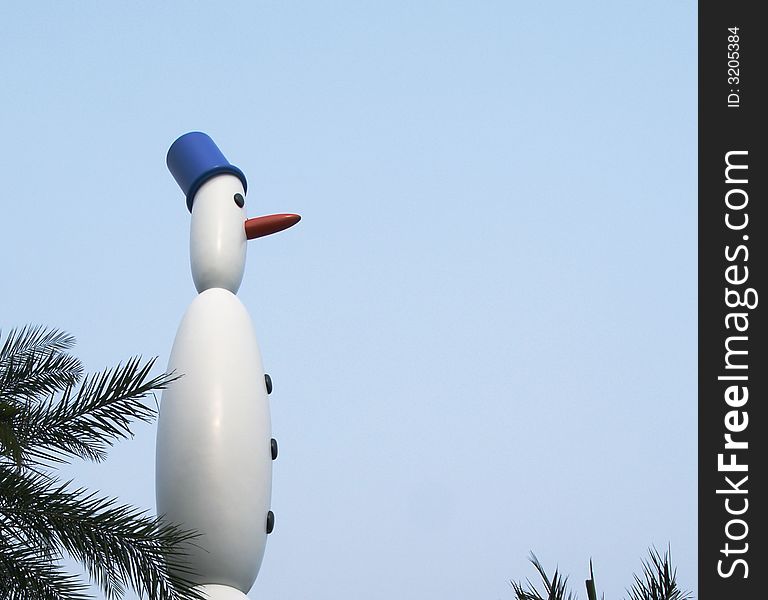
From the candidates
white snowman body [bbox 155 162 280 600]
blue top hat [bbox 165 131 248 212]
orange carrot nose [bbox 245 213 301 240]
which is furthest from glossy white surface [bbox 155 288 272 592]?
blue top hat [bbox 165 131 248 212]

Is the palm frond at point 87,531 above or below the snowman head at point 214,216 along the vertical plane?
below

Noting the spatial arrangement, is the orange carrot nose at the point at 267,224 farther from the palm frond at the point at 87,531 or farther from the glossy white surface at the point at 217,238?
the palm frond at the point at 87,531

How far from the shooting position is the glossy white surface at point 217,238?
10.4m

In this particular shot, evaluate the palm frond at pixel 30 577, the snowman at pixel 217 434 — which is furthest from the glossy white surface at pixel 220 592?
the palm frond at pixel 30 577

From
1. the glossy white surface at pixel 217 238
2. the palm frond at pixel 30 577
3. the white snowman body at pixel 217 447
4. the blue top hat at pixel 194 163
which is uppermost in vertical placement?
the blue top hat at pixel 194 163

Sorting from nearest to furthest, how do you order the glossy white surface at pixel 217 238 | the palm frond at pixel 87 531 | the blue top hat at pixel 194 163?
the palm frond at pixel 87 531
the glossy white surface at pixel 217 238
the blue top hat at pixel 194 163

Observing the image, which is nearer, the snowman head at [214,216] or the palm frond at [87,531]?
the palm frond at [87,531]

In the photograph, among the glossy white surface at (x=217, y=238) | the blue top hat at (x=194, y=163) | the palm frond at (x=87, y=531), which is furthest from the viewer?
the blue top hat at (x=194, y=163)

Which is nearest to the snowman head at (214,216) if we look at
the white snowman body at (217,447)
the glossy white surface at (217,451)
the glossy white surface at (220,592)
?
the white snowman body at (217,447)

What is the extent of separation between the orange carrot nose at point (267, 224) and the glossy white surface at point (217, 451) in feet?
3.91

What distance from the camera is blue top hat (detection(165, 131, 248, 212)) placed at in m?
10.9
